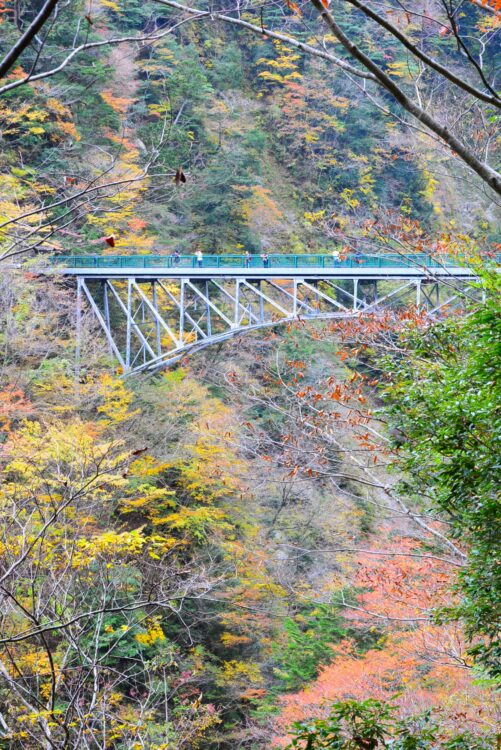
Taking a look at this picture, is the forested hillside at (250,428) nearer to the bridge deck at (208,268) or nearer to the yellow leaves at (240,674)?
the yellow leaves at (240,674)

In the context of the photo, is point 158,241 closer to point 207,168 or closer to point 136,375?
point 207,168

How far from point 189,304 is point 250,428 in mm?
8194

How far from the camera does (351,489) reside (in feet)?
56.8

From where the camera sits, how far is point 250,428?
28.8 ft

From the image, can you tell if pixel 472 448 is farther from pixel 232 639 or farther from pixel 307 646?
pixel 232 639

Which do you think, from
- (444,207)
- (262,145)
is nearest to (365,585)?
(262,145)

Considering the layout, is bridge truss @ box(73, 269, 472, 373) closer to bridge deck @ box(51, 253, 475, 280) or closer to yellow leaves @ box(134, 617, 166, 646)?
bridge deck @ box(51, 253, 475, 280)

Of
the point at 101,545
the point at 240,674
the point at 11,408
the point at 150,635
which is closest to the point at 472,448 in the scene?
the point at 101,545

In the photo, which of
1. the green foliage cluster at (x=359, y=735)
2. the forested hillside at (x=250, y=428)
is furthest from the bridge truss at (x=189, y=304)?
the green foliage cluster at (x=359, y=735)

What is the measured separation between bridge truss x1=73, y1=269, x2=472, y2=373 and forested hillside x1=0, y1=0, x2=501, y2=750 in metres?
0.69

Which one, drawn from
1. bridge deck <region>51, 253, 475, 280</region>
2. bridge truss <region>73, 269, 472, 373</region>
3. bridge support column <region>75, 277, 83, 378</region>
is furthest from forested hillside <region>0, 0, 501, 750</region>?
bridge deck <region>51, 253, 475, 280</region>

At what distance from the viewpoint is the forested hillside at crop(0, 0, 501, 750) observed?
12.7 ft

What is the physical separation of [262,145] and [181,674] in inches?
760

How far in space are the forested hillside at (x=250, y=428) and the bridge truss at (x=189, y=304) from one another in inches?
27.2
